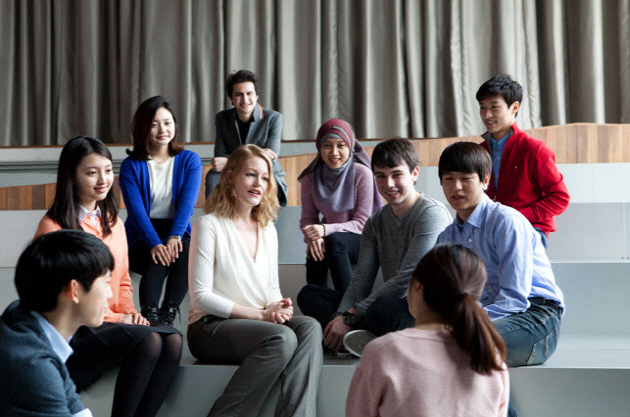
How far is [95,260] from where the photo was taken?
1.21 meters

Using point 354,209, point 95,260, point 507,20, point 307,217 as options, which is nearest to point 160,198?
point 307,217

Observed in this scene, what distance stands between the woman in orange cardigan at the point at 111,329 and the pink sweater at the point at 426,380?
2.99 ft

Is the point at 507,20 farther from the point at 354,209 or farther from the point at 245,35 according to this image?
the point at 354,209

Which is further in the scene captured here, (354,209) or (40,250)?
(354,209)

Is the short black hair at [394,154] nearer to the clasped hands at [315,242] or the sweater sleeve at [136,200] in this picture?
the clasped hands at [315,242]

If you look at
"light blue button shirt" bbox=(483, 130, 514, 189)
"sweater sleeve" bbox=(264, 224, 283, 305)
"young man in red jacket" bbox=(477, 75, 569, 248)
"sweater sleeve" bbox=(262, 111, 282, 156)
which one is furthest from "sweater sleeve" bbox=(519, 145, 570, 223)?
"sweater sleeve" bbox=(262, 111, 282, 156)

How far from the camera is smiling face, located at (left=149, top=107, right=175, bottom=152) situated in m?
2.59

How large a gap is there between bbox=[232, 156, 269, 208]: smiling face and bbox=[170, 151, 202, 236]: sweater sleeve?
416mm

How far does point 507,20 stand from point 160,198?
292cm

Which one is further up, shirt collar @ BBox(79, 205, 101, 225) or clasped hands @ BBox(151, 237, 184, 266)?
shirt collar @ BBox(79, 205, 101, 225)

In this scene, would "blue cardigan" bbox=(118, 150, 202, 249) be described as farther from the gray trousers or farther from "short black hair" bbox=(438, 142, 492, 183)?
"short black hair" bbox=(438, 142, 492, 183)

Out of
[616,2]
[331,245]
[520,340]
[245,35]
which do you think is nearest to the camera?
[520,340]

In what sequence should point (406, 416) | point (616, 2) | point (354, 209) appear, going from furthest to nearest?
point (616, 2) < point (354, 209) < point (406, 416)

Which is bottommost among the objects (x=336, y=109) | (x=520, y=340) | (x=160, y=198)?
(x=520, y=340)
